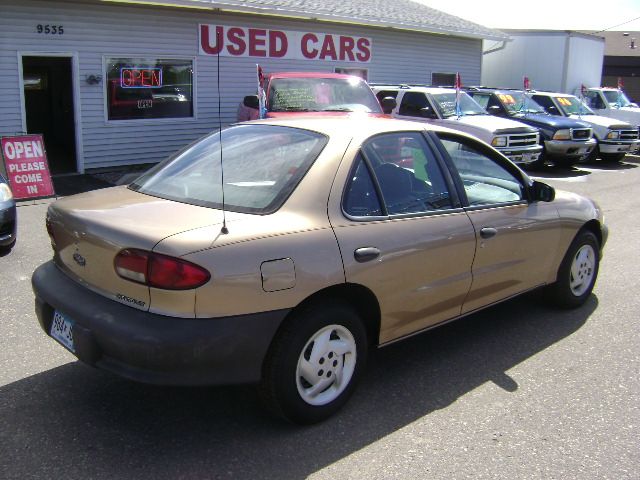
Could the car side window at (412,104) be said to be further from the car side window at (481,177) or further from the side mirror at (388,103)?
the car side window at (481,177)

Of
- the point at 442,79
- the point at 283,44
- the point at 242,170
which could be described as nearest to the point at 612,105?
the point at 442,79

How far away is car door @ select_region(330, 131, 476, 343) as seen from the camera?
11.1ft

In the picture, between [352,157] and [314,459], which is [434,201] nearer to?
[352,157]

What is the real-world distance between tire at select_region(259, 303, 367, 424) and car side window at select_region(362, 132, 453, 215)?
0.73m

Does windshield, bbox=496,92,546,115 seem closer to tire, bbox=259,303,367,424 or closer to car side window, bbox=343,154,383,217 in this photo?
car side window, bbox=343,154,383,217

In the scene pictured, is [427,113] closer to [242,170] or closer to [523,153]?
[523,153]

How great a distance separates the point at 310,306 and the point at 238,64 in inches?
458

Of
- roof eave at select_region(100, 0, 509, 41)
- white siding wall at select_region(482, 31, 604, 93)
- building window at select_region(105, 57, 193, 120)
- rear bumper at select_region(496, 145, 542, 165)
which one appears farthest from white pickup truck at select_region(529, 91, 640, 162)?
building window at select_region(105, 57, 193, 120)

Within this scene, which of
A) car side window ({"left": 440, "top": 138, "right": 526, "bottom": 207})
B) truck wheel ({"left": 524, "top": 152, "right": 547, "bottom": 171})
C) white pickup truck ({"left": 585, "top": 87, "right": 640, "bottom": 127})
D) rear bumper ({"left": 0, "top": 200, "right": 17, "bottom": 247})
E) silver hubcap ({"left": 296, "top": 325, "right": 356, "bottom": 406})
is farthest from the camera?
white pickup truck ({"left": 585, "top": 87, "right": 640, "bottom": 127})

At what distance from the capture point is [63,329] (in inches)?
126

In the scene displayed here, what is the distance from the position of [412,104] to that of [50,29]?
6888 millimetres

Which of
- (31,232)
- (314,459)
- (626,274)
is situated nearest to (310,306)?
(314,459)

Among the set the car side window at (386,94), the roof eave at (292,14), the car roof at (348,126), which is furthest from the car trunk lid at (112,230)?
the car side window at (386,94)

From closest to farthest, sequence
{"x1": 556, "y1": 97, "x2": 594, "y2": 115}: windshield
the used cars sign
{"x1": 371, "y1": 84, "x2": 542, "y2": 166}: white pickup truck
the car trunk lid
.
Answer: the car trunk lid → {"x1": 371, "y1": 84, "x2": 542, "y2": 166}: white pickup truck → the used cars sign → {"x1": 556, "y1": 97, "x2": 594, "y2": 115}: windshield
